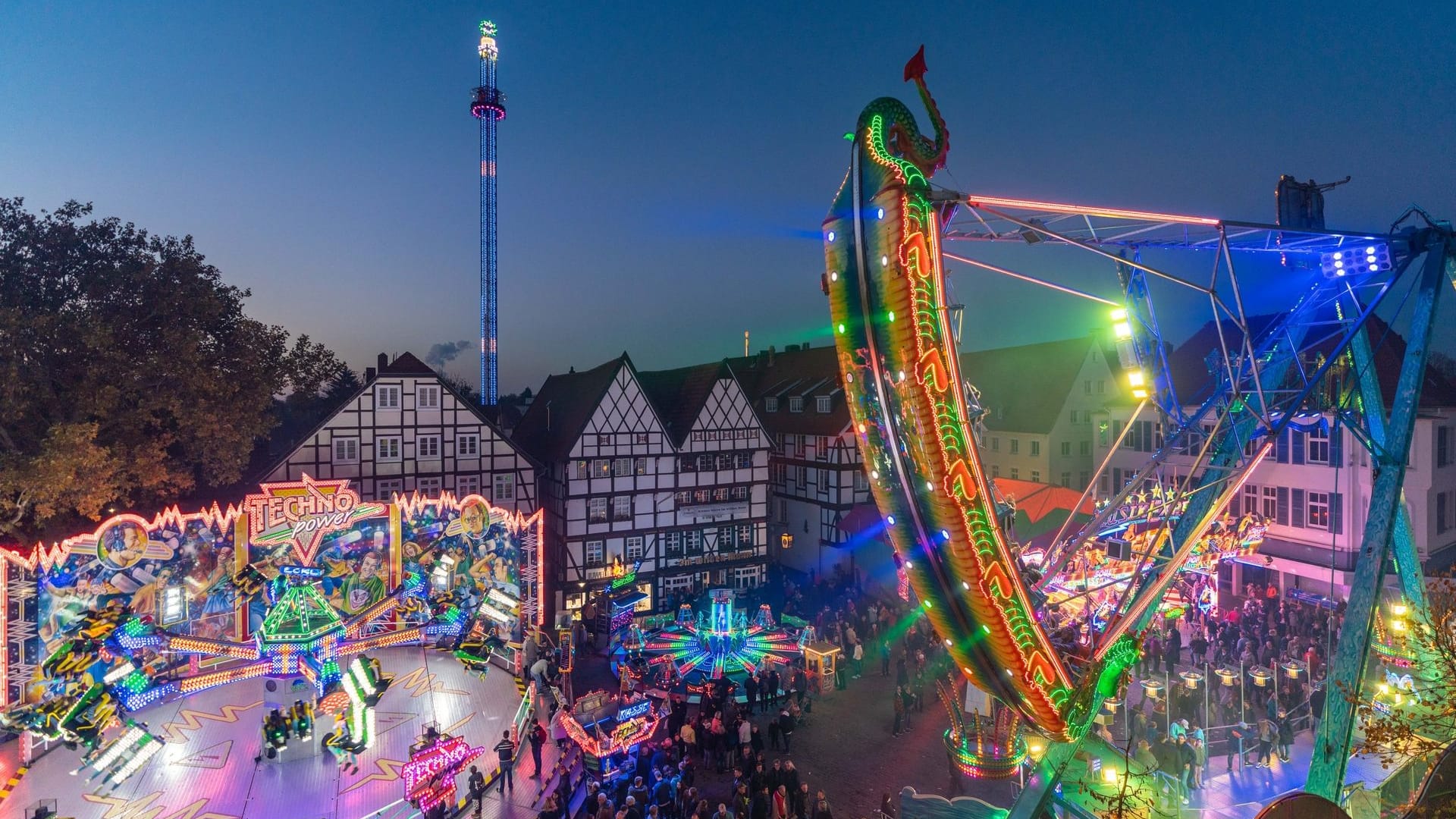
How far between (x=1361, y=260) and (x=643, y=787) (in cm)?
1257

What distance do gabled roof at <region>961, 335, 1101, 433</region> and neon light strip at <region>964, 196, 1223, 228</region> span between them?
27317 millimetres

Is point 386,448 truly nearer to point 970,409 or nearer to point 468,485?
point 468,485

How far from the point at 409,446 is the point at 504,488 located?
339cm

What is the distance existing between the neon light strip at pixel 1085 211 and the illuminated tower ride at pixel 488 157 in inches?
1287

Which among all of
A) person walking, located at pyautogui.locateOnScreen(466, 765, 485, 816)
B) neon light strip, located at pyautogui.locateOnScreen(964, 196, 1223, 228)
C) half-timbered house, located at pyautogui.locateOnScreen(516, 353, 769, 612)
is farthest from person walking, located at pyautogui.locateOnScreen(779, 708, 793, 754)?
neon light strip, located at pyautogui.locateOnScreen(964, 196, 1223, 228)

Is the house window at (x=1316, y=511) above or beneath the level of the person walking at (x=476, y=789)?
above

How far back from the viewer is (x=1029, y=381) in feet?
122

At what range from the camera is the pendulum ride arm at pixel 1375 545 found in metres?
7.39

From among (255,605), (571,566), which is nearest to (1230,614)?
(571,566)

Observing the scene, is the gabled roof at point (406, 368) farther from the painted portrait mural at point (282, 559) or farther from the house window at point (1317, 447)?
the house window at point (1317, 447)

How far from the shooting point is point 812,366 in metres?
36.2

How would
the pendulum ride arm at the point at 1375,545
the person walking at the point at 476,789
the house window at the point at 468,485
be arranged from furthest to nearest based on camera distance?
1. the house window at the point at 468,485
2. the person walking at the point at 476,789
3. the pendulum ride arm at the point at 1375,545

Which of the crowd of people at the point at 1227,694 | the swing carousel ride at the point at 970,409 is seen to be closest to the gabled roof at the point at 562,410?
the crowd of people at the point at 1227,694

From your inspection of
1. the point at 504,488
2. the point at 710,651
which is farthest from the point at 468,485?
the point at 710,651
